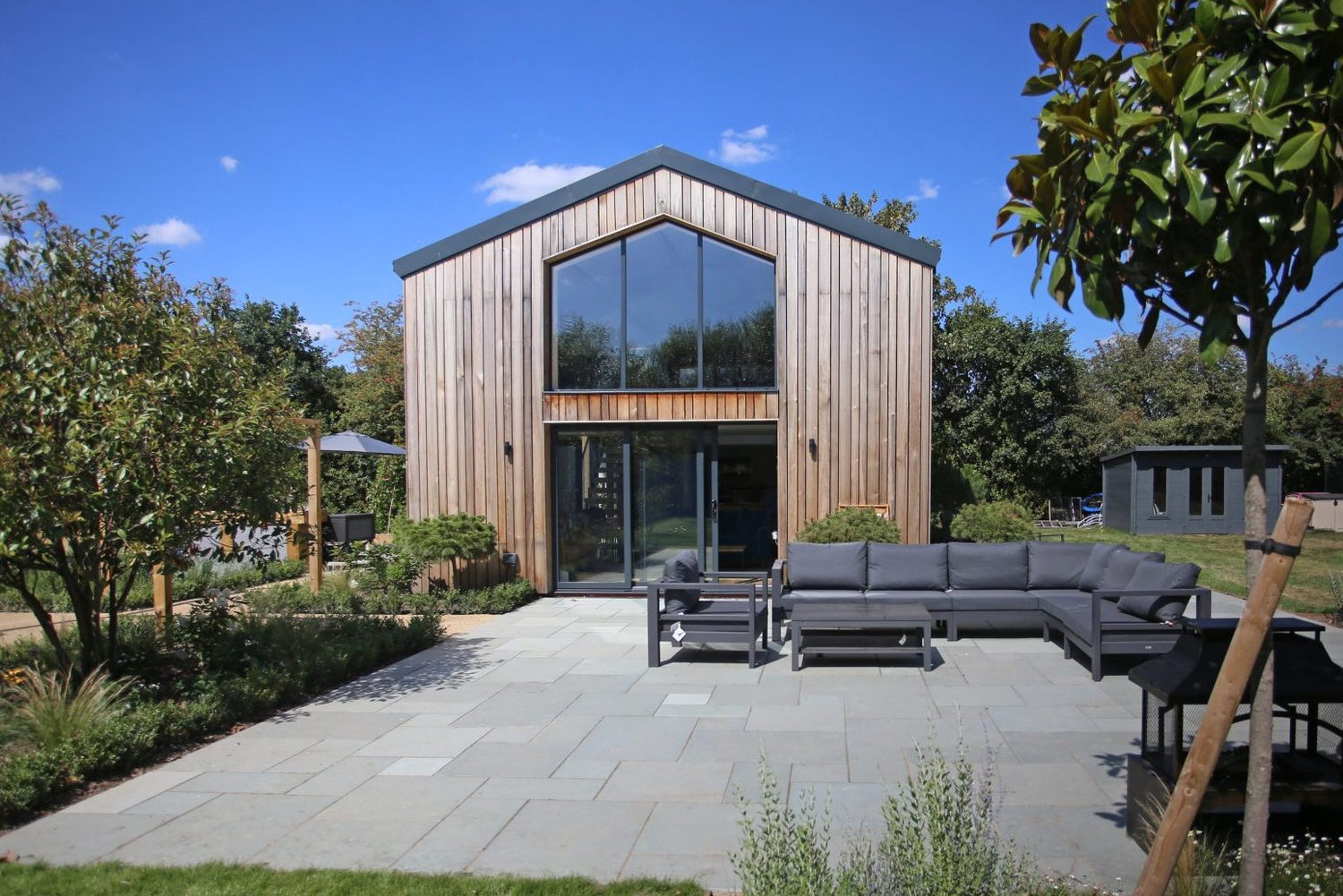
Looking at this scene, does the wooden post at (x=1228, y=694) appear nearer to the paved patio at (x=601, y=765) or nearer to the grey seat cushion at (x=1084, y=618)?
the paved patio at (x=601, y=765)

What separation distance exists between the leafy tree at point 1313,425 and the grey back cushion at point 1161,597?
23456mm

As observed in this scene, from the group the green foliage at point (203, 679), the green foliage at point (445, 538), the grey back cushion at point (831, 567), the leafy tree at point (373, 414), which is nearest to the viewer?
the green foliage at point (203, 679)

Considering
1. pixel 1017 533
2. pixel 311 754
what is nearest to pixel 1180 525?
pixel 1017 533

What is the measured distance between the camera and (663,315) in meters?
12.5

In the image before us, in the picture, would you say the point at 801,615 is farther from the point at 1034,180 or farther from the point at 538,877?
the point at 1034,180

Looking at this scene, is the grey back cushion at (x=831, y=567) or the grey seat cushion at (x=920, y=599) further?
the grey back cushion at (x=831, y=567)

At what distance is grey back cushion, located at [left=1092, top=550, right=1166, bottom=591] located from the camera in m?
8.29

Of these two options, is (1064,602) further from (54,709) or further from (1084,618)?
(54,709)

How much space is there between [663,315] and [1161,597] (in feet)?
23.8

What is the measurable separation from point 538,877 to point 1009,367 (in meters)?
23.2

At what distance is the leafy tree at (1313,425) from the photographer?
27.5 meters

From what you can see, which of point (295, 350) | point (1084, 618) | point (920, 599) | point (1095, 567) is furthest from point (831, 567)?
point (295, 350)

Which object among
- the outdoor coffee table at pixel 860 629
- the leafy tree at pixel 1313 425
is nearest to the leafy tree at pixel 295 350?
the outdoor coffee table at pixel 860 629

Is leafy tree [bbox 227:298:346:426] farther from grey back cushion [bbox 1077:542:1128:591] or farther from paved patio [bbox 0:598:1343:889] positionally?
grey back cushion [bbox 1077:542:1128:591]
